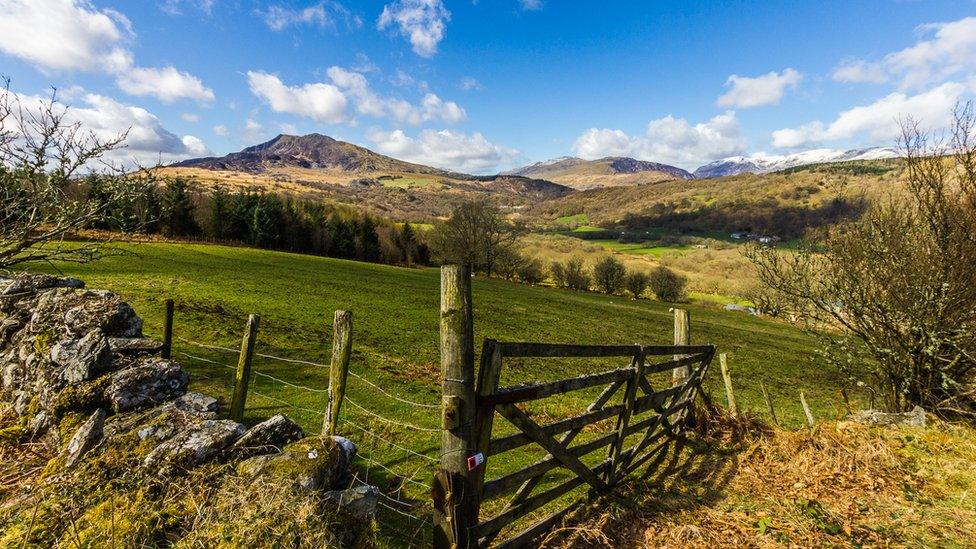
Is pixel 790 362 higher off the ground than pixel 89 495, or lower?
lower

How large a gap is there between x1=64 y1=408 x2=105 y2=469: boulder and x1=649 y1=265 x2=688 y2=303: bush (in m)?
73.4

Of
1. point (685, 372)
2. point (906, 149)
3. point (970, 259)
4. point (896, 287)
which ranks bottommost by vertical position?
point (685, 372)

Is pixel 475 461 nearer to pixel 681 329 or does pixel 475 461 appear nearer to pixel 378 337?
pixel 681 329

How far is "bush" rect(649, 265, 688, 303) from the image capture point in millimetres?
69688

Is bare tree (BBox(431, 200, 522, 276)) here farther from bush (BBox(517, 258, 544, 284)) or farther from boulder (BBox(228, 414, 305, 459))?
boulder (BBox(228, 414, 305, 459))

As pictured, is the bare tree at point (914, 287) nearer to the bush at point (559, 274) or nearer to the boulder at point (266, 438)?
the boulder at point (266, 438)

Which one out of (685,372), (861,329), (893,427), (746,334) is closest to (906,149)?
(861,329)

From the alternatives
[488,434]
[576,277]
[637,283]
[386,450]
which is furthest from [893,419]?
[576,277]

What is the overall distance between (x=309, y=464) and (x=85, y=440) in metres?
2.50

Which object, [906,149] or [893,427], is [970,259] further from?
[893,427]

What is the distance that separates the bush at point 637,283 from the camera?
70.8 m

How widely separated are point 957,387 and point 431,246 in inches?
2745

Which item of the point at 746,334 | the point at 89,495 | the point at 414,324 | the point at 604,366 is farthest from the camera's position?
the point at 746,334

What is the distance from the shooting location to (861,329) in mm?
10844
